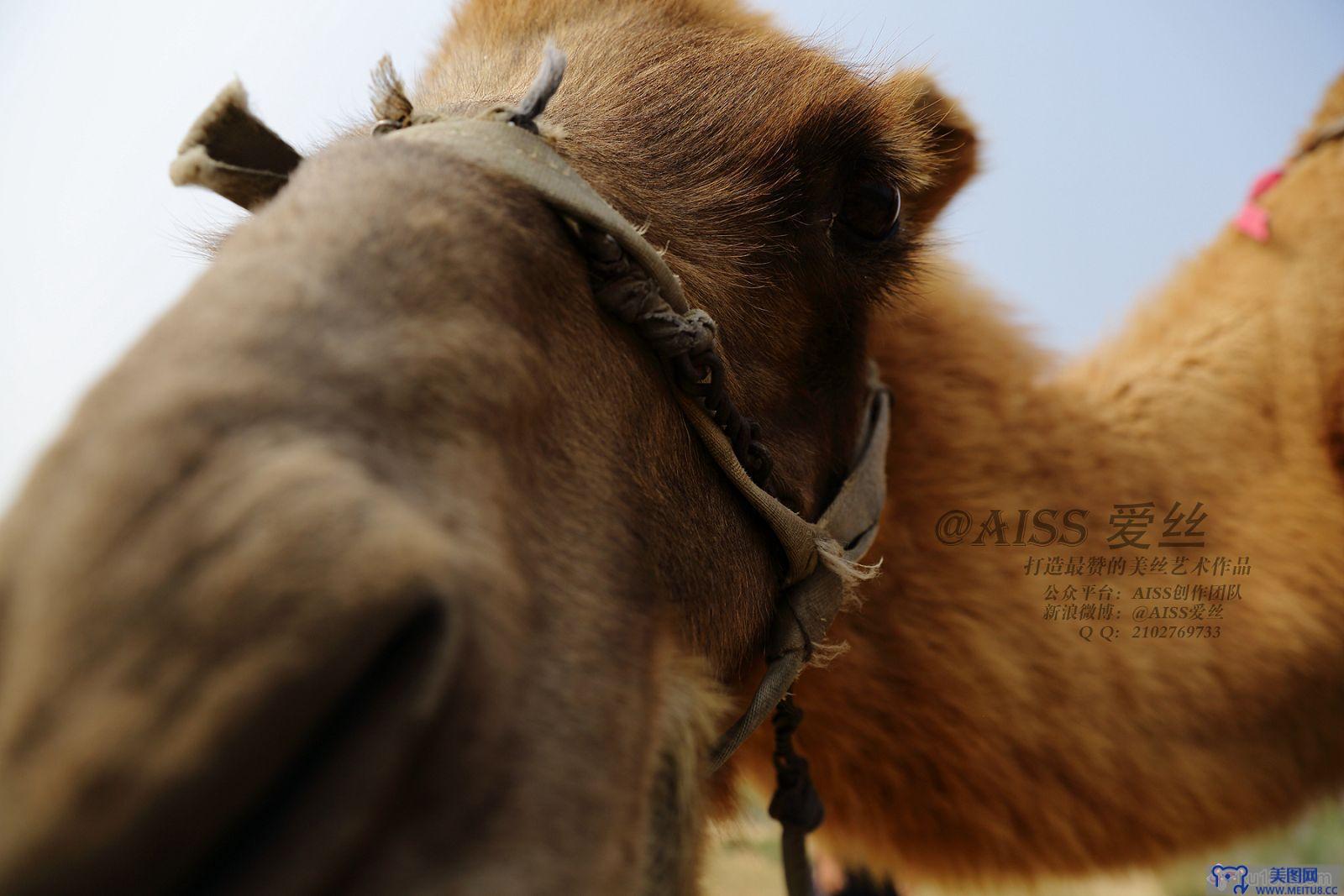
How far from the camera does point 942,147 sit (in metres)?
2.23

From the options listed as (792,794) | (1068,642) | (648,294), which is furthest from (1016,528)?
(648,294)

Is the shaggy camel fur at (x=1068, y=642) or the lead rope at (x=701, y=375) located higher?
the lead rope at (x=701, y=375)

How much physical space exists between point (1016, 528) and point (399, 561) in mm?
1814

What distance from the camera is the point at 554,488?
0.99 m

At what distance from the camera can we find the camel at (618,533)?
0.63 m

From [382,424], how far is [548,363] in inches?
11.1

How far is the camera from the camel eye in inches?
→ 66.0

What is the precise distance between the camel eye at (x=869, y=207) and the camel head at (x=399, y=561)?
247 mm

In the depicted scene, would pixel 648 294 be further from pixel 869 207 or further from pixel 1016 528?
pixel 1016 528

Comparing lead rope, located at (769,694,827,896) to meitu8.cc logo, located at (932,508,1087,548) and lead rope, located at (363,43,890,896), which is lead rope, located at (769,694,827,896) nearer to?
lead rope, located at (363,43,890,896)

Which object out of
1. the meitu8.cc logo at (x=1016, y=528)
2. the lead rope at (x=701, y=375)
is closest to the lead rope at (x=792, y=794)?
the lead rope at (x=701, y=375)

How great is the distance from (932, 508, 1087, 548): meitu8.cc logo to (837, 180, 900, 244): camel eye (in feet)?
2.50

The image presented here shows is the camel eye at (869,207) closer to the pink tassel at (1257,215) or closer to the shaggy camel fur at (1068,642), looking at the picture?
the shaggy camel fur at (1068,642)

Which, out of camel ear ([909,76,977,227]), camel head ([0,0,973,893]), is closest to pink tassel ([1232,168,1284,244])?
camel ear ([909,76,977,227])
